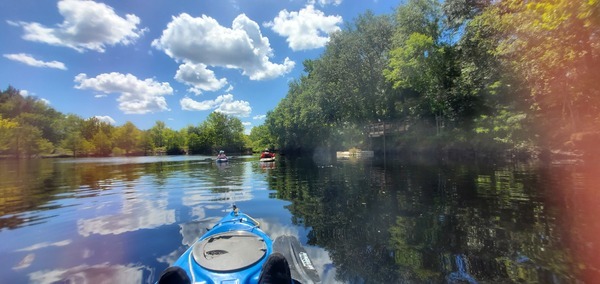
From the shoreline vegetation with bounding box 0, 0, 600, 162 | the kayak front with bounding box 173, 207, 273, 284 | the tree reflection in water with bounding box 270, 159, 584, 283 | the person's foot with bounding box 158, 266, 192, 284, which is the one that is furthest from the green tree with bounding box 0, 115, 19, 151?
the person's foot with bounding box 158, 266, 192, 284

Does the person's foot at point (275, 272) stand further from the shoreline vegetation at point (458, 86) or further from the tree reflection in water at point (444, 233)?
the shoreline vegetation at point (458, 86)

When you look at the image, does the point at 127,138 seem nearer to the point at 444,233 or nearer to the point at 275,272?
the point at 444,233

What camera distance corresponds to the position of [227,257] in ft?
14.3

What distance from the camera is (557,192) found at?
11.0m

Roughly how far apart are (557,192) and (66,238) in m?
16.7

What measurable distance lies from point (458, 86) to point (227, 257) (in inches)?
1414

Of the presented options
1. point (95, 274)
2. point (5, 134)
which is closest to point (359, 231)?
point (95, 274)

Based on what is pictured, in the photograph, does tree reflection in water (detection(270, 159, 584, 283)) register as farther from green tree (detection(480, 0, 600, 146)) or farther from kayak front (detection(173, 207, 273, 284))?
green tree (detection(480, 0, 600, 146))

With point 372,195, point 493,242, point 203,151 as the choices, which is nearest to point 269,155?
point 372,195

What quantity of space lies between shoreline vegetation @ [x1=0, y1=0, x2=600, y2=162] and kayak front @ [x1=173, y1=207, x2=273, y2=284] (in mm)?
8799

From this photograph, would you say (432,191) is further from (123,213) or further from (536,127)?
(536,127)

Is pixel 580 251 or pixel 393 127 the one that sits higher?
pixel 393 127

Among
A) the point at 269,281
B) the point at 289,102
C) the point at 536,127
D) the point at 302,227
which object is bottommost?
the point at 302,227

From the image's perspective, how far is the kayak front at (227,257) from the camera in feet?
12.7
